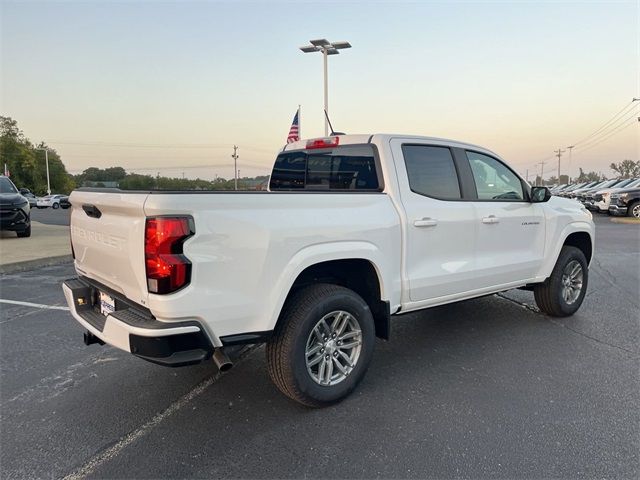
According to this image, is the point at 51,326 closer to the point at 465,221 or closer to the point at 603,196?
the point at 465,221

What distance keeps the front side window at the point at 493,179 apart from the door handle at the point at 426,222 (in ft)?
2.69

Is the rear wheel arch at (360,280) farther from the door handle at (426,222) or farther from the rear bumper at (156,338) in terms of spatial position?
the rear bumper at (156,338)

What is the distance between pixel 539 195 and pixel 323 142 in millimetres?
2325

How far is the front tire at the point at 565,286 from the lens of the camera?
16.3 ft

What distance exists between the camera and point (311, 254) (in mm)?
2887

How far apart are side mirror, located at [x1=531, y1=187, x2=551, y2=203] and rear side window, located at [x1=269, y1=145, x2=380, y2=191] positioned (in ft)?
6.65

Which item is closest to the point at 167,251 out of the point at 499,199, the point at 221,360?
the point at 221,360

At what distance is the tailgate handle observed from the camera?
2.94 meters

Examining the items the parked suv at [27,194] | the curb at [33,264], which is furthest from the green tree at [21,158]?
the curb at [33,264]

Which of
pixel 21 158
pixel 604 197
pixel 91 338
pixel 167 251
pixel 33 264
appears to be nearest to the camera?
pixel 167 251

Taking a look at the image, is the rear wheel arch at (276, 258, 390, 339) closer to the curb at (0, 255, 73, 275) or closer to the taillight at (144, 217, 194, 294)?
the taillight at (144, 217, 194, 294)

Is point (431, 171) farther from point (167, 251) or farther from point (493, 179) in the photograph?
point (167, 251)

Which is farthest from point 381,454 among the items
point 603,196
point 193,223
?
point 603,196

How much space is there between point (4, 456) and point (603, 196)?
2353 cm
